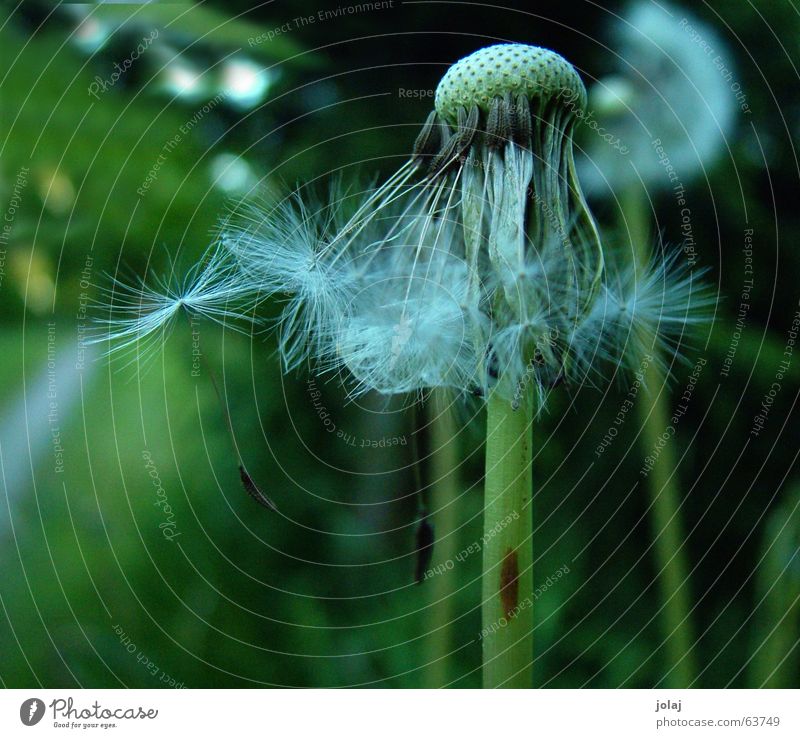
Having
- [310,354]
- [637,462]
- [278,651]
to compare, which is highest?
[310,354]

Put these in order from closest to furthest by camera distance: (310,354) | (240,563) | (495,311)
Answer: (495,311)
(310,354)
(240,563)

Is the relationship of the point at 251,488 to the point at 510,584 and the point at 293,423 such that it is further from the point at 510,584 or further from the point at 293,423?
the point at 510,584

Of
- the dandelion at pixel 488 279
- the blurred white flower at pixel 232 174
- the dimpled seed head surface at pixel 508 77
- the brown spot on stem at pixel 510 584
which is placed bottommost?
the brown spot on stem at pixel 510 584

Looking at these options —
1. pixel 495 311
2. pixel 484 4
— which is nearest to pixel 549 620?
pixel 495 311

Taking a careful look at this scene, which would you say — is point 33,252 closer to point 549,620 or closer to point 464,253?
point 464,253

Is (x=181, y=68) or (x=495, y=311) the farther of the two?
(x=181, y=68)

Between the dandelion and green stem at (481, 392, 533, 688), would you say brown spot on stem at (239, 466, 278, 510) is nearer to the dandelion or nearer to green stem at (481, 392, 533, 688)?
the dandelion

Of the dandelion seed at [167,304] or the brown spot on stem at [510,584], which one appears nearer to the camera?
the brown spot on stem at [510,584]

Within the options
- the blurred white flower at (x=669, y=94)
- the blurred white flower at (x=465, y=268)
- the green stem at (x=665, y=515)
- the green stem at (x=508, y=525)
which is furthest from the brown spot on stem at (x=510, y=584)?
the blurred white flower at (x=669, y=94)

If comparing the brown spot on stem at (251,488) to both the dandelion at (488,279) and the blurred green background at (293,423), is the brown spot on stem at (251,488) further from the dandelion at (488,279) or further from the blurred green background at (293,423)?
the dandelion at (488,279)
